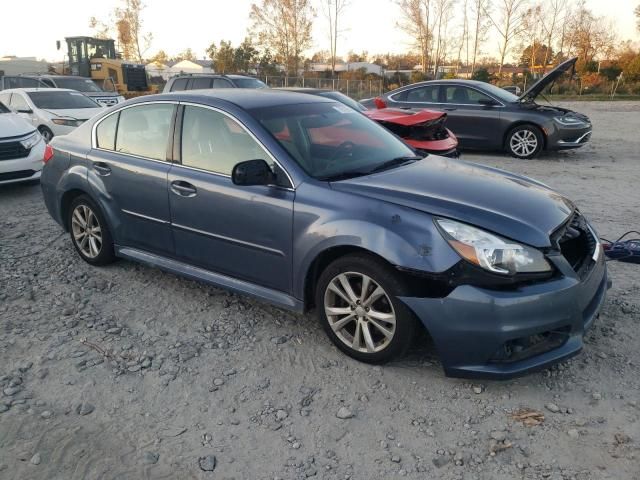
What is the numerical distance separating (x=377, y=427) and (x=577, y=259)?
5.30 feet

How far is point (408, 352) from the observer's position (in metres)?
3.56

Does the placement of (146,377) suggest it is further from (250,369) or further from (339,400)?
(339,400)

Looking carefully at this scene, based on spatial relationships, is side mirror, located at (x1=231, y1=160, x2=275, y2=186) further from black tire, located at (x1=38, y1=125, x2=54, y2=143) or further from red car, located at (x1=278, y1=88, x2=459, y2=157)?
black tire, located at (x1=38, y1=125, x2=54, y2=143)

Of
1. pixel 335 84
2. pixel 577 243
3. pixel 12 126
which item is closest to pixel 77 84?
pixel 12 126

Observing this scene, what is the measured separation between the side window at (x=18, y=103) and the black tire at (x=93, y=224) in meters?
8.60

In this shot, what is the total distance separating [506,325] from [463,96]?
9519 millimetres

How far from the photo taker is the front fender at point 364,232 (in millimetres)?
3096

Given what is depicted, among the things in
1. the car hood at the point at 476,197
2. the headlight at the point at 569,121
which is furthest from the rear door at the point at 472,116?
the car hood at the point at 476,197

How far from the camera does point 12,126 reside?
8.41 metres

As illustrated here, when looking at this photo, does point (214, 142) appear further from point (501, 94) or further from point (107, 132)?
point (501, 94)

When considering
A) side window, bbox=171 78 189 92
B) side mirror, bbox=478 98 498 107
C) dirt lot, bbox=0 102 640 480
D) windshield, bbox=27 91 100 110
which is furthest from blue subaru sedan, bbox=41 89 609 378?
side window, bbox=171 78 189 92

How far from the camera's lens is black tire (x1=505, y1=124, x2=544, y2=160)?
10961mm

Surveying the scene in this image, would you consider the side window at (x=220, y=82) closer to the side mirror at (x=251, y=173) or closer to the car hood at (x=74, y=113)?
the car hood at (x=74, y=113)

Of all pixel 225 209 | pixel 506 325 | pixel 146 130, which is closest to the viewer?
pixel 506 325
